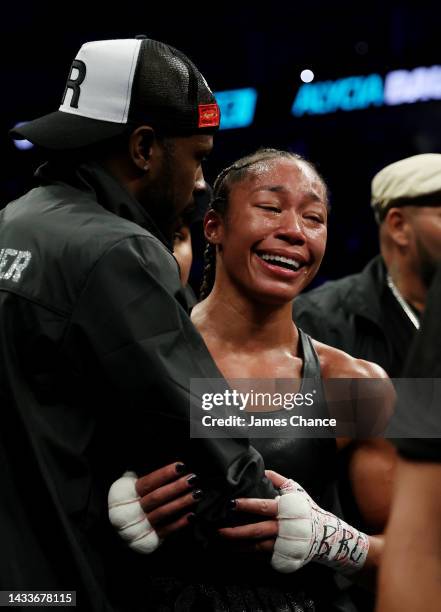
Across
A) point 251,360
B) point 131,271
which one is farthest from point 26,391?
point 251,360

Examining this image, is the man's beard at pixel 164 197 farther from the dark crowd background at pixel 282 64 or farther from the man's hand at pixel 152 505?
the dark crowd background at pixel 282 64

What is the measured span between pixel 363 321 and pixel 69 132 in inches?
52.7

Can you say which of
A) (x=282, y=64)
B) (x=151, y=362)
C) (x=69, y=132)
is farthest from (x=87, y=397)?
(x=282, y=64)

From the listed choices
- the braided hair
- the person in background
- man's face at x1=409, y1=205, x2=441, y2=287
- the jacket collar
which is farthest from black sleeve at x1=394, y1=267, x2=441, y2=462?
man's face at x1=409, y1=205, x2=441, y2=287

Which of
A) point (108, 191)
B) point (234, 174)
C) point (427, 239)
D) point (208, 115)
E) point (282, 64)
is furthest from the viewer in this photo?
point (282, 64)

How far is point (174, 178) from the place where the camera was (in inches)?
67.3

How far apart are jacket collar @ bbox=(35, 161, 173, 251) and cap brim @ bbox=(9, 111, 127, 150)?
4 centimetres

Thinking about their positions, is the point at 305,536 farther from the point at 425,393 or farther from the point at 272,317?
the point at 425,393

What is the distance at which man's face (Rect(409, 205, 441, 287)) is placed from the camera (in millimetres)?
2738

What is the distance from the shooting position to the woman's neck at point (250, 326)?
6.32 feet

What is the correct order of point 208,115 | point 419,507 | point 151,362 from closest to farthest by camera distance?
point 419,507, point 151,362, point 208,115

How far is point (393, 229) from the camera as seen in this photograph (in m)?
2.82

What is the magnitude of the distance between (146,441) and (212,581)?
33cm

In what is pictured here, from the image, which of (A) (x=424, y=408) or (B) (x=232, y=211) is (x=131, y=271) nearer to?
(B) (x=232, y=211)
